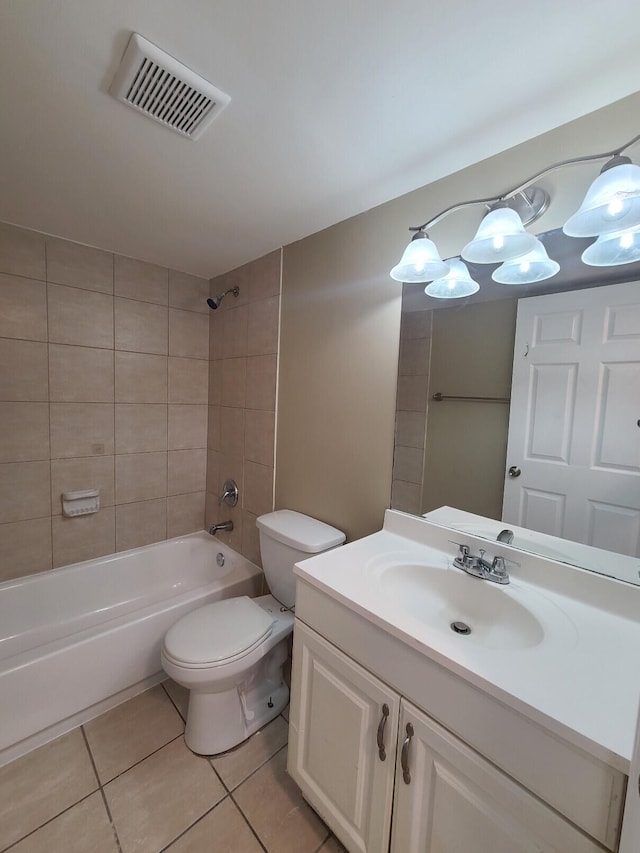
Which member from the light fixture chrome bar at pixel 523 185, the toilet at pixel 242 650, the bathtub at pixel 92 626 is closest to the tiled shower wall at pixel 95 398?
the bathtub at pixel 92 626

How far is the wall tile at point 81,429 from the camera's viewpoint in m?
1.89

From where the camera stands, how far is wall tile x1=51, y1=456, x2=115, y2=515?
191 cm

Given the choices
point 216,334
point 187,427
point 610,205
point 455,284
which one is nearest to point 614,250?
point 610,205

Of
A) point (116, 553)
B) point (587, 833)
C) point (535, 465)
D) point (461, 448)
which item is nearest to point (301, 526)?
point (461, 448)

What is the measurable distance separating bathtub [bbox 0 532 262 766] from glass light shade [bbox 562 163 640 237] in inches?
79.1

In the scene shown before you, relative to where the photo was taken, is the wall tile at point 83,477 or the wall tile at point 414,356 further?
the wall tile at point 83,477

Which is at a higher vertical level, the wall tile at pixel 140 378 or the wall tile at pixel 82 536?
the wall tile at pixel 140 378

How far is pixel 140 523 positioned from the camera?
7.28 feet

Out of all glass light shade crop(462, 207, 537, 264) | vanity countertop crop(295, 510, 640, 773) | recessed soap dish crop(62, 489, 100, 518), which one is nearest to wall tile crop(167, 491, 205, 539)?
recessed soap dish crop(62, 489, 100, 518)

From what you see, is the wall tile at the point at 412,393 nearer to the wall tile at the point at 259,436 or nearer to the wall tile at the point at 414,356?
the wall tile at the point at 414,356

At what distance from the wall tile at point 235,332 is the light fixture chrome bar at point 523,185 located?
1.20 m

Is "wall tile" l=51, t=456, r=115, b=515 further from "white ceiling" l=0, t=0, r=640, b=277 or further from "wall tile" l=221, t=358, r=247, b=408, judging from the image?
"white ceiling" l=0, t=0, r=640, b=277

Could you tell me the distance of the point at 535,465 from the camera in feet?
3.52

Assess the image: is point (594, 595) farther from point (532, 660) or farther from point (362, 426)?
point (362, 426)
